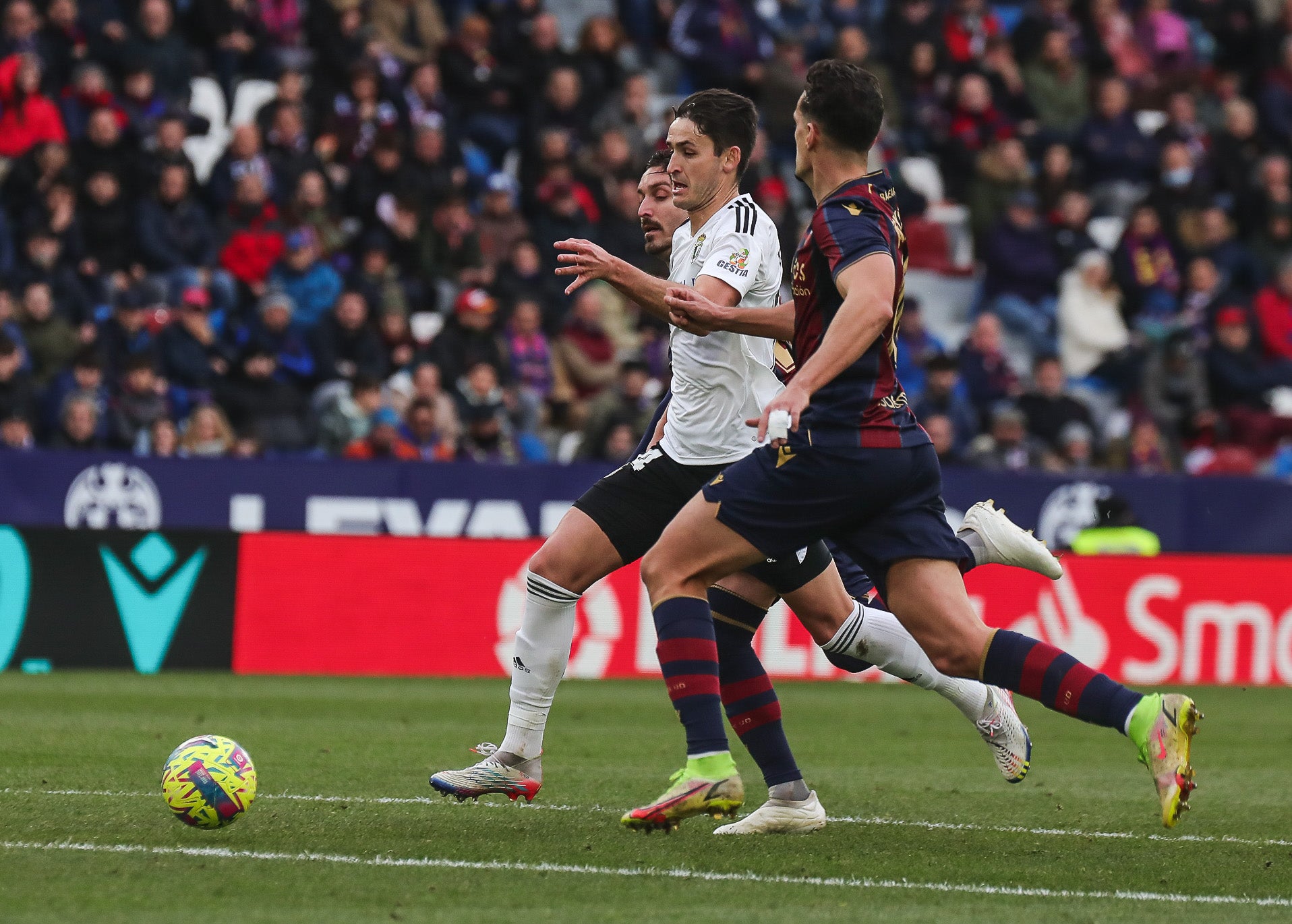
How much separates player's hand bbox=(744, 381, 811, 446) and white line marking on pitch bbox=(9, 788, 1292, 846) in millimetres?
1912

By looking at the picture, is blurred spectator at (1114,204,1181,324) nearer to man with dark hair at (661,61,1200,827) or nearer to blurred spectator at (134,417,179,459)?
blurred spectator at (134,417,179,459)

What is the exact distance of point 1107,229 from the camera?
20625mm

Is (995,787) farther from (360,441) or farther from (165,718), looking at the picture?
(360,441)

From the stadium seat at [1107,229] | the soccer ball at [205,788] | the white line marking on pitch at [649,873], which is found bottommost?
the white line marking on pitch at [649,873]

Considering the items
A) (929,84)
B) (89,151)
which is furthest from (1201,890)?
(929,84)

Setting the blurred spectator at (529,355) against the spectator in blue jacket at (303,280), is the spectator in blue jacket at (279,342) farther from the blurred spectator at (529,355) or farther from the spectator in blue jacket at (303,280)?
the blurred spectator at (529,355)

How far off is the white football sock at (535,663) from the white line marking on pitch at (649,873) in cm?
108

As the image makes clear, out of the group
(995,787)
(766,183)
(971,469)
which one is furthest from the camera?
(766,183)

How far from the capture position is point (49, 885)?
5.08m

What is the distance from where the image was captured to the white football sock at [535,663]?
672cm

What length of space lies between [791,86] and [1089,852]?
13.9 m

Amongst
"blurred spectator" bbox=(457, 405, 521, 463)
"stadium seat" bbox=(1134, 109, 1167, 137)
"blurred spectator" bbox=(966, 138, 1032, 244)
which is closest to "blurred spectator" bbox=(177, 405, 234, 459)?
"blurred spectator" bbox=(457, 405, 521, 463)

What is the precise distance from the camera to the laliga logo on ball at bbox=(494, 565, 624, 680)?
1350 centimetres

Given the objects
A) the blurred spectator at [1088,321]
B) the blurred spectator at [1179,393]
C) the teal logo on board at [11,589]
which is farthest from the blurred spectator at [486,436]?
the blurred spectator at [1179,393]
